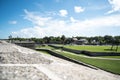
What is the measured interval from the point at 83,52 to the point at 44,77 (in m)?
22.7

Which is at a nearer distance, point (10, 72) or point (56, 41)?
point (10, 72)

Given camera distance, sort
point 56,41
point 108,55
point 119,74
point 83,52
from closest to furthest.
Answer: point 119,74
point 108,55
point 83,52
point 56,41

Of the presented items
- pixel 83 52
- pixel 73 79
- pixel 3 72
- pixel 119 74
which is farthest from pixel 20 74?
pixel 83 52

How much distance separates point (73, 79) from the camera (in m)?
10.6

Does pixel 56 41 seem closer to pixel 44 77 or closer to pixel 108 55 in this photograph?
pixel 108 55

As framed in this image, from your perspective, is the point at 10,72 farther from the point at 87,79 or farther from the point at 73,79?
the point at 87,79

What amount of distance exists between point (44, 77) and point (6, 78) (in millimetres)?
2308

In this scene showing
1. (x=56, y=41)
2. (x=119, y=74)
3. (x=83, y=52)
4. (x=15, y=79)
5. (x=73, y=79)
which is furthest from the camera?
(x=56, y=41)

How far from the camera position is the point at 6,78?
9.88 metres

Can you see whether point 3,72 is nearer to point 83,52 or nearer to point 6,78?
point 6,78

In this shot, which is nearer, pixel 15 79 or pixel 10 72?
pixel 15 79

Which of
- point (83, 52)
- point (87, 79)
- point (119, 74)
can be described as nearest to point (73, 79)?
point (87, 79)

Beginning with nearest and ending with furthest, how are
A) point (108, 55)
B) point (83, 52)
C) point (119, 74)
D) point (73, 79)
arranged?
point (73, 79) < point (119, 74) < point (108, 55) < point (83, 52)

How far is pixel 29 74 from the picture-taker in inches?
424
